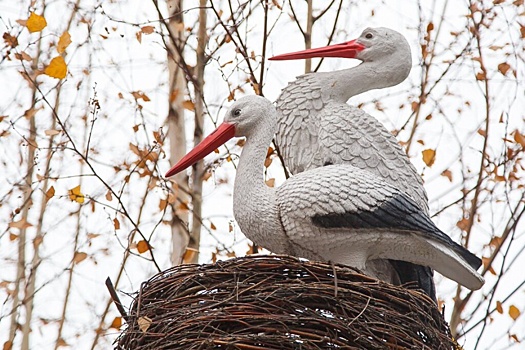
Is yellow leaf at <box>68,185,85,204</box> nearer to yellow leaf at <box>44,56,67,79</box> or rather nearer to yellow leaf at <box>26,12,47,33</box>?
yellow leaf at <box>44,56,67,79</box>

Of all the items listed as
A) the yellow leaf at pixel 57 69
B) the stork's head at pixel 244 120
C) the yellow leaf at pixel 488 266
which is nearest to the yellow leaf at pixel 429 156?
the yellow leaf at pixel 488 266

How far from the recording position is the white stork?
3709 mm

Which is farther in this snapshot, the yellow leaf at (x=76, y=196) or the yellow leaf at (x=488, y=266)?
the yellow leaf at (x=488, y=266)

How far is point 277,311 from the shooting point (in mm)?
3461

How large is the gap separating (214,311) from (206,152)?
2.64ft

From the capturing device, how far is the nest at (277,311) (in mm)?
3410

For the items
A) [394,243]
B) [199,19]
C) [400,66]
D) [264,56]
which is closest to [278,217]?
[394,243]

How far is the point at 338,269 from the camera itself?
354 centimetres

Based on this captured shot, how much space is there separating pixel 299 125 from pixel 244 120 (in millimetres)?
262

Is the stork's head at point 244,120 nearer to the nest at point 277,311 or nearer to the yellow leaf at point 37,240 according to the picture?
the nest at point 277,311

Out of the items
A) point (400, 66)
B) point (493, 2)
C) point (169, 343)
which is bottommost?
point (169, 343)

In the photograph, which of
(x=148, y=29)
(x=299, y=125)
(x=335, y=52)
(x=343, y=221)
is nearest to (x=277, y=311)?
(x=343, y=221)

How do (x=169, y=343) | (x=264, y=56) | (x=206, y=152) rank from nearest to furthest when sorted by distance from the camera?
(x=169, y=343) → (x=206, y=152) → (x=264, y=56)

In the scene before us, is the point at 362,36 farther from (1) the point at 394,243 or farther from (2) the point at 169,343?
(2) the point at 169,343
